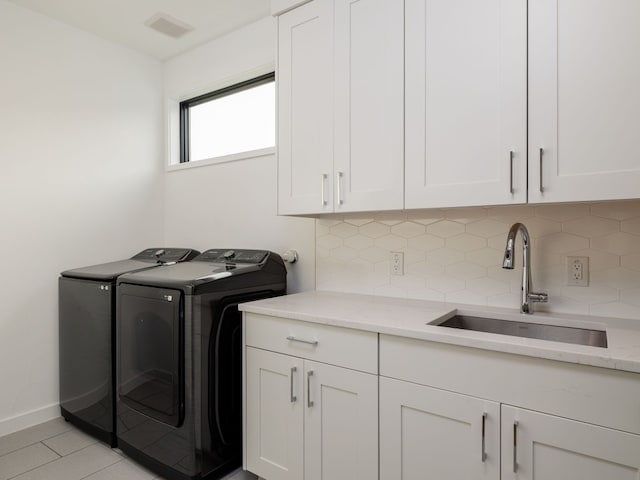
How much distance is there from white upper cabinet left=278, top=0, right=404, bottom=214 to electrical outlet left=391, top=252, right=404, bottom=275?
1.36 feet

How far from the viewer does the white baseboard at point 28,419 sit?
2.34m

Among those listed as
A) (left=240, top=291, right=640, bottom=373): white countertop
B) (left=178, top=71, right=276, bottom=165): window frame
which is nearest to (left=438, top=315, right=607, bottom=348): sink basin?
(left=240, top=291, right=640, bottom=373): white countertop

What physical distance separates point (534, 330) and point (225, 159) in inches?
85.6

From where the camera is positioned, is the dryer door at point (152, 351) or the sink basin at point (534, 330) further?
the dryer door at point (152, 351)

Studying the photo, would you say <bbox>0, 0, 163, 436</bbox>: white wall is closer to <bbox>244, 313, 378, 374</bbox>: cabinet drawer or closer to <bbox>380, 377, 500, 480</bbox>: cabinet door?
<bbox>244, 313, 378, 374</bbox>: cabinet drawer

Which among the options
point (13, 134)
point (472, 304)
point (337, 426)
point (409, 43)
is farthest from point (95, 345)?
point (409, 43)

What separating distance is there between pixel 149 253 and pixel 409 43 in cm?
223

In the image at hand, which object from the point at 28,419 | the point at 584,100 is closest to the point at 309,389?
the point at 584,100

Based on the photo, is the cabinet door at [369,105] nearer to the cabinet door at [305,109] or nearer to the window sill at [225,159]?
the cabinet door at [305,109]

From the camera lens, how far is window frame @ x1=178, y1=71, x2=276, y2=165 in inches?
110

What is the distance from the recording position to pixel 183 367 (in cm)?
181

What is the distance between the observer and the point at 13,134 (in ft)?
7.87

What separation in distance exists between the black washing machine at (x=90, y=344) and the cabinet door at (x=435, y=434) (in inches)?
63.1

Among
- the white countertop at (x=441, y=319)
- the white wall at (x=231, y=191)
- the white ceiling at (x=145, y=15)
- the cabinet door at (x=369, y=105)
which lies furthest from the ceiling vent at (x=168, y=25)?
the white countertop at (x=441, y=319)
